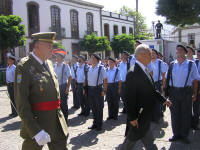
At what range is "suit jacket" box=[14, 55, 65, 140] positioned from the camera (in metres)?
2.41

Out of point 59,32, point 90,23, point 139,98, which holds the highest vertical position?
point 90,23

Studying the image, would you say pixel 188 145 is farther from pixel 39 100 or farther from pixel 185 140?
pixel 39 100

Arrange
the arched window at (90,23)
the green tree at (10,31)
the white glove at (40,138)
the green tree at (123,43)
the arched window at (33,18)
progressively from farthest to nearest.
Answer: the green tree at (123,43)
the arched window at (90,23)
the arched window at (33,18)
the green tree at (10,31)
the white glove at (40,138)

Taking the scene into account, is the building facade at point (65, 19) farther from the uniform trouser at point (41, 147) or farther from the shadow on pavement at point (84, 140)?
the uniform trouser at point (41, 147)

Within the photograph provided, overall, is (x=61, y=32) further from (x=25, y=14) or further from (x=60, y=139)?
(x=60, y=139)

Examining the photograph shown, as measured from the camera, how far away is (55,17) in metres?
27.6

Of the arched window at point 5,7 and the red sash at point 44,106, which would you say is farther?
the arched window at point 5,7

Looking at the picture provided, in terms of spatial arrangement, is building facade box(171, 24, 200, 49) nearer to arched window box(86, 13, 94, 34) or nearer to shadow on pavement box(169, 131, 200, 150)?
arched window box(86, 13, 94, 34)

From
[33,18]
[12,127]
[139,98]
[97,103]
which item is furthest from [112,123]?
[33,18]

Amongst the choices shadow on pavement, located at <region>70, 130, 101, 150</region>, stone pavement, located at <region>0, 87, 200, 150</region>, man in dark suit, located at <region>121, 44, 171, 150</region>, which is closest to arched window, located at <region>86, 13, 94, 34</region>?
stone pavement, located at <region>0, 87, 200, 150</region>

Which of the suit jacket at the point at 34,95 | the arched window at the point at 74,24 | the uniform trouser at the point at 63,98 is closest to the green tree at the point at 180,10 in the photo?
the uniform trouser at the point at 63,98

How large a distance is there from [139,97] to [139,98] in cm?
1

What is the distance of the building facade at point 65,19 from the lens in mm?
24016

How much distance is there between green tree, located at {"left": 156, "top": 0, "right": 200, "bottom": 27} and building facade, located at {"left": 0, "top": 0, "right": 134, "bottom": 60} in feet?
64.4
